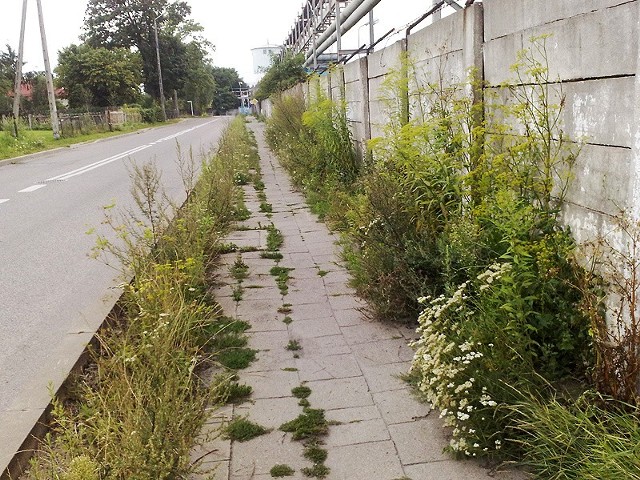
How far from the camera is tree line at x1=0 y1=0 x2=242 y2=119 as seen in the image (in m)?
55.6

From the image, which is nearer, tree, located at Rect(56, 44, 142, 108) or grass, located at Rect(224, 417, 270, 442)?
grass, located at Rect(224, 417, 270, 442)

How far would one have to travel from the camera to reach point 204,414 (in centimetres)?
320

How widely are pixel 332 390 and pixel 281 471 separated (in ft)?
2.86

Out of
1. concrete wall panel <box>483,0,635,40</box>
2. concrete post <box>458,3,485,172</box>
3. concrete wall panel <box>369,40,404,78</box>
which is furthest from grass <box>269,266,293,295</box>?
concrete wall panel <box>483,0,635,40</box>

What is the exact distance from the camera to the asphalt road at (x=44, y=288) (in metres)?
3.98

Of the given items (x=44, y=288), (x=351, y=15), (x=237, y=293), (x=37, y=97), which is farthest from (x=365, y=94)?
(x=37, y=97)

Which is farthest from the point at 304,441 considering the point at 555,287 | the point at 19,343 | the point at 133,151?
the point at 133,151

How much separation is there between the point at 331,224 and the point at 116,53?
185 ft

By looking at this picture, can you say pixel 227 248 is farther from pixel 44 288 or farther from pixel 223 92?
pixel 223 92

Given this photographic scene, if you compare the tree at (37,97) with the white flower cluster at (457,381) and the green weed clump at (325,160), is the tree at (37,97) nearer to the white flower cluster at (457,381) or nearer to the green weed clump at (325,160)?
the green weed clump at (325,160)

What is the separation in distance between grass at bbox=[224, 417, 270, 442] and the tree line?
48937 millimetres

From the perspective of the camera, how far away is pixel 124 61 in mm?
56875

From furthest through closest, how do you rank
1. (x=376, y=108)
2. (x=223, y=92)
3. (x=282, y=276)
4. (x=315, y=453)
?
(x=223, y=92), (x=376, y=108), (x=282, y=276), (x=315, y=453)

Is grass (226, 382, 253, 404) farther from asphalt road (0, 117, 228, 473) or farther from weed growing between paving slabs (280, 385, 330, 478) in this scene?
asphalt road (0, 117, 228, 473)
